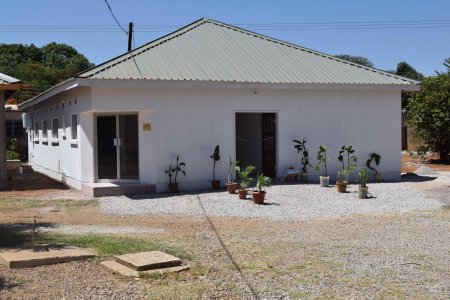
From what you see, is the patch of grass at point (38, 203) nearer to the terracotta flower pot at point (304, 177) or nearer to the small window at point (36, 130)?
the terracotta flower pot at point (304, 177)

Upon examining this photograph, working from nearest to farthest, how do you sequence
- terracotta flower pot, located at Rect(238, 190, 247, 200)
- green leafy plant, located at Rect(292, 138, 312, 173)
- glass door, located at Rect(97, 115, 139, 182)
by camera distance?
1. terracotta flower pot, located at Rect(238, 190, 247, 200)
2. glass door, located at Rect(97, 115, 139, 182)
3. green leafy plant, located at Rect(292, 138, 312, 173)

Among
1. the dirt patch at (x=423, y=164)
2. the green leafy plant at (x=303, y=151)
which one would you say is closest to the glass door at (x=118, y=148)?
the green leafy plant at (x=303, y=151)

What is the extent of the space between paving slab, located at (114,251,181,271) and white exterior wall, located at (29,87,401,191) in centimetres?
824

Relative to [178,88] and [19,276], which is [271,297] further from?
[178,88]

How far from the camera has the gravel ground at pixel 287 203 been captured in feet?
39.6

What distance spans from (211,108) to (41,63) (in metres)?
46.2

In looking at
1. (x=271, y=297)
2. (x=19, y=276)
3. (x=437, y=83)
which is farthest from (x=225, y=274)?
(x=437, y=83)

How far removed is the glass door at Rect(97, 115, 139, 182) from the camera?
51.5 ft

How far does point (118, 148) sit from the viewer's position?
15.8 m

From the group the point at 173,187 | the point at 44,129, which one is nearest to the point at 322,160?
the point at 173,187

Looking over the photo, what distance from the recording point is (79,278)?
645cm

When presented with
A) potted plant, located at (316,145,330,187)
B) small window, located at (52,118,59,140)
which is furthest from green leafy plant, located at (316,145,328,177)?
small window, located at (52,118,59,140)

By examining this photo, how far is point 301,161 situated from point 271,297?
1168 cm

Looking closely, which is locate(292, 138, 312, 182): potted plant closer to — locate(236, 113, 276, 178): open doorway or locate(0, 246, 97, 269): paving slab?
locate(236, 113, 276, 178): open doorway
